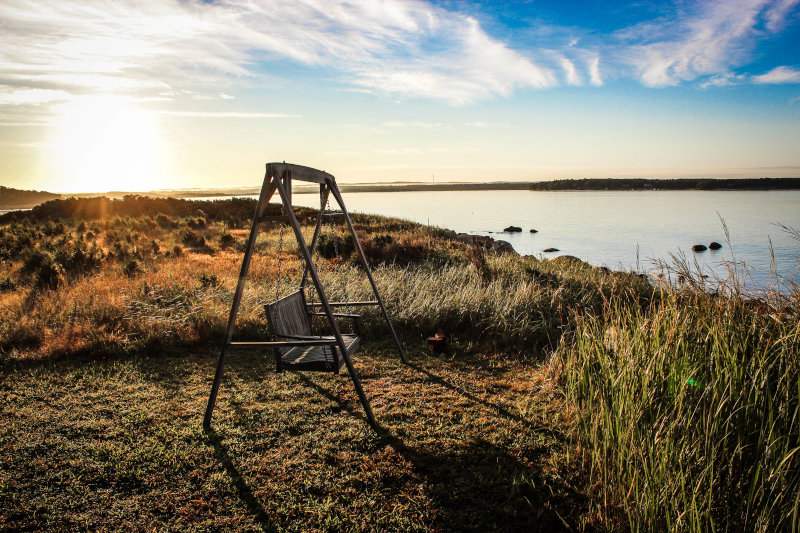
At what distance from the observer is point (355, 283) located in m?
8.80

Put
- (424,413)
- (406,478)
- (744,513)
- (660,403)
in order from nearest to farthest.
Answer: (744,513) < (660,403) < (406,478) < (424,413)

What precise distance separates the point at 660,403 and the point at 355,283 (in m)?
6.50

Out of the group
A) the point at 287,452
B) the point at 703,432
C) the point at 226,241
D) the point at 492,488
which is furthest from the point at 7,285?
the point at 703,432

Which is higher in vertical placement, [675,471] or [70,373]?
[675,471]

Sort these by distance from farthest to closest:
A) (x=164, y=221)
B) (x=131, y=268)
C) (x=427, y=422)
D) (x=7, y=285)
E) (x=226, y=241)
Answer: (x=164, y=221) < (x=226, y=241) < (x=131, y=268) < (x=7, y=285) < (x=427, y=422)

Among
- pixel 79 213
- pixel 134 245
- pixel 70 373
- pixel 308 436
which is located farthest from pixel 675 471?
pixel 79 213

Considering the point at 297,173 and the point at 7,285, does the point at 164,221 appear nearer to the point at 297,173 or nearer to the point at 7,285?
the point at 7,285

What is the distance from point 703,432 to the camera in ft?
8.68

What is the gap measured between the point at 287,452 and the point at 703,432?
3.00 meters

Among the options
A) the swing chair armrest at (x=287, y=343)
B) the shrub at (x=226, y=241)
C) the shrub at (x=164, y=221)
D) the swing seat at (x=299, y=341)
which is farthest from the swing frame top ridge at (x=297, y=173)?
the shrub at (x=164, y=221)

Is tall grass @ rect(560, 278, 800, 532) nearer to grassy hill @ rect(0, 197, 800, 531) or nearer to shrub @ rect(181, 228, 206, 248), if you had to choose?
grassy hill @ rect(0, 197, 800, 531)

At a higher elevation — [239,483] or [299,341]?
[299,341]

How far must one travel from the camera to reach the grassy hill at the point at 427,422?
258 cm

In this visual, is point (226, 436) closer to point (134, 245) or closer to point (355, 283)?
point (355, 283)
